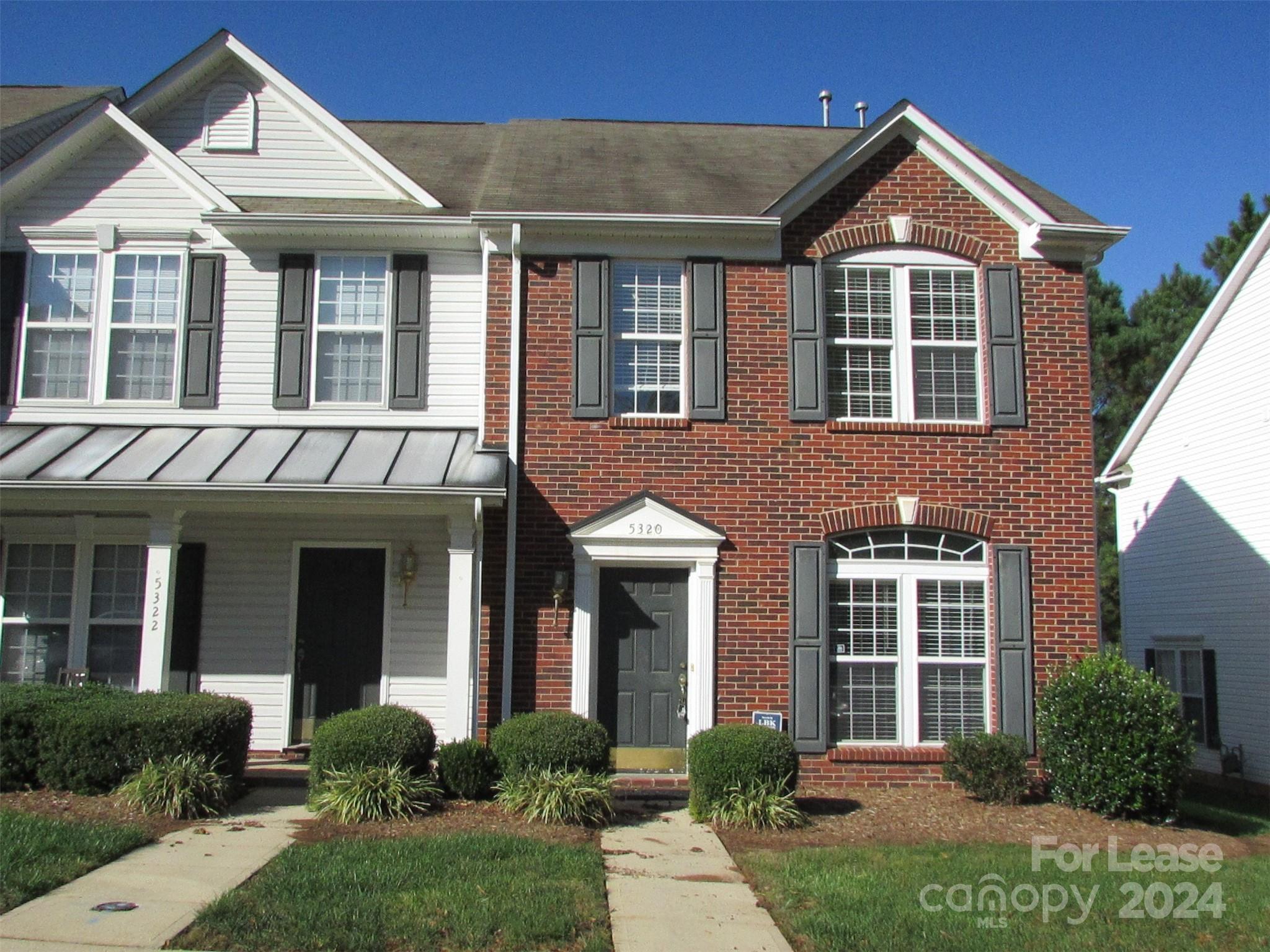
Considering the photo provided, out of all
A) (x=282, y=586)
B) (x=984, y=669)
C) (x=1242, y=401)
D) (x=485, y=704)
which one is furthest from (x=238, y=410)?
(x=1242, y=401)

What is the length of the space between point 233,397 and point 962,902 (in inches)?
349

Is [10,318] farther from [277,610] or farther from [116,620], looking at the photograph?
[277,610]

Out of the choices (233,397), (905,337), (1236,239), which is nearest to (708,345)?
(905,337)

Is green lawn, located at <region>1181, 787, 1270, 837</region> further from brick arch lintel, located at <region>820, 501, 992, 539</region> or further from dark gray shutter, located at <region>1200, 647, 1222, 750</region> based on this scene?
brick arch lintel, located at <region>820, 501, 992, 539</region>

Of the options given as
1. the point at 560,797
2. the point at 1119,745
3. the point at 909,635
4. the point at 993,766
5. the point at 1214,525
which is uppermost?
the point at 1214,525

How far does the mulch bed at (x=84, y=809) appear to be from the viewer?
8.20 metres

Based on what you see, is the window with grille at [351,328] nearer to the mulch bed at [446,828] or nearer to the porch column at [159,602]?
the porch column at [159,602]

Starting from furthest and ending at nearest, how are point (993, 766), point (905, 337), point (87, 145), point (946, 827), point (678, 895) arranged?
point (87, 145), point (905, 337), point (993, 766), point (946, 827), point (678, 895)

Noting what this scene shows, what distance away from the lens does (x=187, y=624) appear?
37.9ft

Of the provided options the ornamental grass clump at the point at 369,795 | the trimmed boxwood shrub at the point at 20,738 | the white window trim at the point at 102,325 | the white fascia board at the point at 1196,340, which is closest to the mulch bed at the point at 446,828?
the ornamental grass clump at the point at 369,795

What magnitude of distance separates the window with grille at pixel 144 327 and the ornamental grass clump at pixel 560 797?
241 inches

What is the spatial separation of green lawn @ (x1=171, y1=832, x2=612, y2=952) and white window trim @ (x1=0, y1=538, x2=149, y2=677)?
5.16 m

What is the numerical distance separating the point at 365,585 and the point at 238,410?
2.36m

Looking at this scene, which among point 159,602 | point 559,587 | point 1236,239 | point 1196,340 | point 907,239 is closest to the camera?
point 159,602
